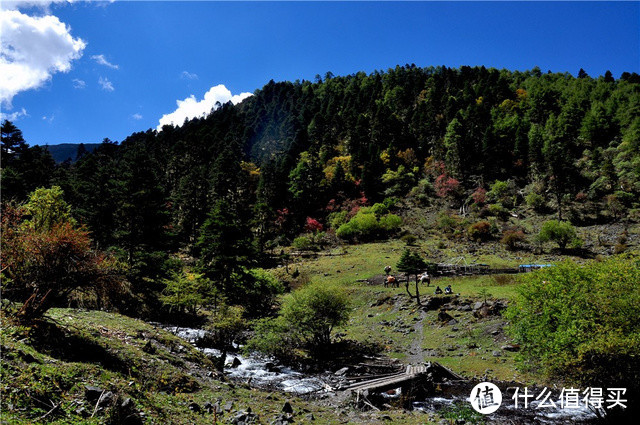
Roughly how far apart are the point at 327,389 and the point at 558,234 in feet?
164

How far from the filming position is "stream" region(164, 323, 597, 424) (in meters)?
16.3

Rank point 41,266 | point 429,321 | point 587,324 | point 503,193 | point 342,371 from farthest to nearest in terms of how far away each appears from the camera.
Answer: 1. point 503,193
2. point 429,321
3. point 342,371
4. point 587,324
5. point 41,266

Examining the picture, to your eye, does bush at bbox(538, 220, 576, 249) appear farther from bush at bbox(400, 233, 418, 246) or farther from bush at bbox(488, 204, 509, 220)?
bush at bbox(400, 233, 418, 246)

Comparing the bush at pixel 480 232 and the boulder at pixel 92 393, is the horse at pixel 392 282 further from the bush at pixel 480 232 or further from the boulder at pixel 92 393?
the boulder at pixel 92 393

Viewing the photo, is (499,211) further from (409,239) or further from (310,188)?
(310,188)

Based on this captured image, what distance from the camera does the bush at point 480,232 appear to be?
62938 millimetres

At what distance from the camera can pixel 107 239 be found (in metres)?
46.0

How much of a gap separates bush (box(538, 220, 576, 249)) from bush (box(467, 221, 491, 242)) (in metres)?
10.0

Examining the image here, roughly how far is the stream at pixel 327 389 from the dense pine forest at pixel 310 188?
3.30 meters

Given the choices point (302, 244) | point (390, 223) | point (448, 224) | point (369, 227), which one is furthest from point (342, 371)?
point (448, 224)

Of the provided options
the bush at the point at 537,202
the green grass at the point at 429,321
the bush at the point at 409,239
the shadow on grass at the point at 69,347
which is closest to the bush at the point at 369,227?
the bush at the point at 409,239

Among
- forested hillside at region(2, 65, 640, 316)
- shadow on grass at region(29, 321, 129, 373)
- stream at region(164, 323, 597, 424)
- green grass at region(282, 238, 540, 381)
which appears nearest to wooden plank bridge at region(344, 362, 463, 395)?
stream at region(164, 323, 597, 424)

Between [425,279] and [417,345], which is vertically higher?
[425,279]

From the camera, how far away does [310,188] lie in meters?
93.8
